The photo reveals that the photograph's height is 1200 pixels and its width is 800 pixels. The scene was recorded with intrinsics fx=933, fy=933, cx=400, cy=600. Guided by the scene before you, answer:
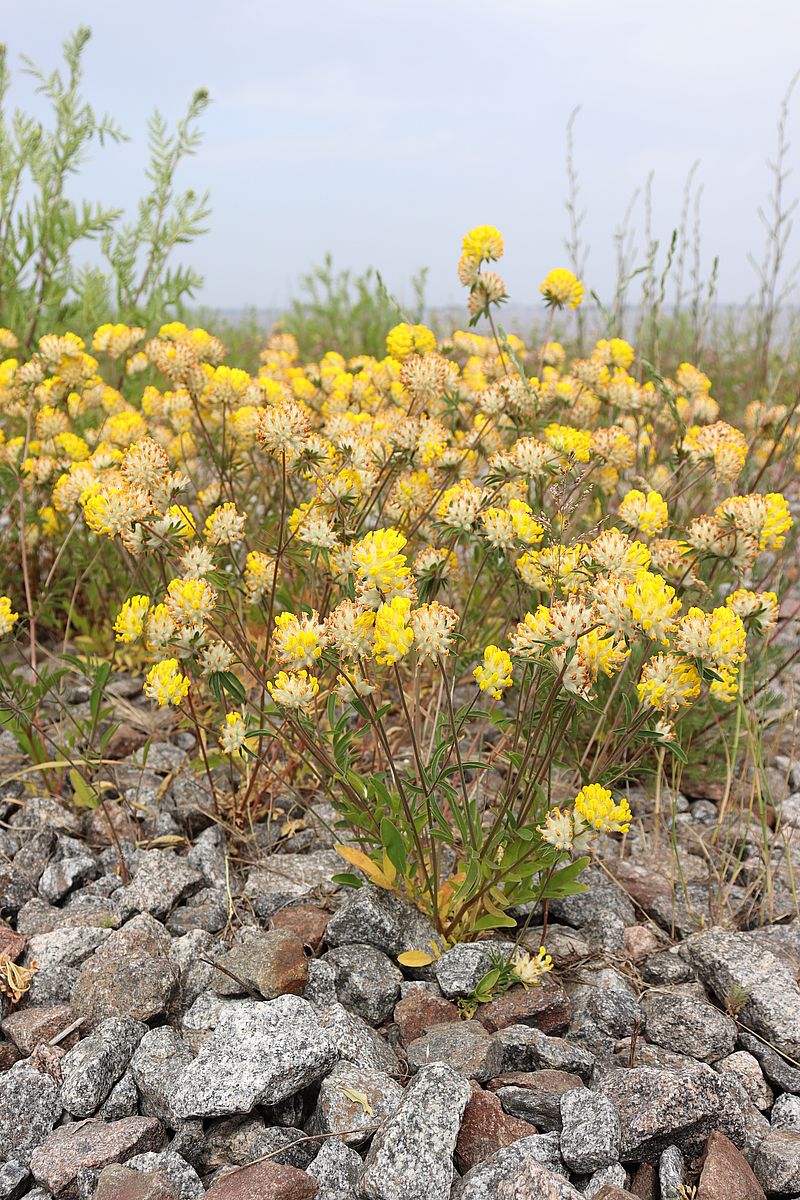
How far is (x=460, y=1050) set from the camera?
201cm

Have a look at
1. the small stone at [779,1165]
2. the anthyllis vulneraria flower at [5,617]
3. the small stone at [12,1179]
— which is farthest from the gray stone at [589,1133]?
the anthyllis vulneraria flower at [5,617]

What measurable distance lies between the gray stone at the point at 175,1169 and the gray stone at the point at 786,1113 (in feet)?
3.93

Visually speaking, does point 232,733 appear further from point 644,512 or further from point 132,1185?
point 644,512

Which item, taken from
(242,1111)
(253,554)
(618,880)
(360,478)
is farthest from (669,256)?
(242,1111)

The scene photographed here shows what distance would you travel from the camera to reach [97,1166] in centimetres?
181

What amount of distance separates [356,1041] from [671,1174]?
67 cm

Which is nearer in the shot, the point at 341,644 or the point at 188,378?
the point at 341,644

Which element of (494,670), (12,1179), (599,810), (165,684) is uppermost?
(494,670)

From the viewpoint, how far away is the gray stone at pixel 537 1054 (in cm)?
200

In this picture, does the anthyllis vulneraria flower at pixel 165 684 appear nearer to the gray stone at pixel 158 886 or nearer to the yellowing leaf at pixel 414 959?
the gray stone at pixel 158 886

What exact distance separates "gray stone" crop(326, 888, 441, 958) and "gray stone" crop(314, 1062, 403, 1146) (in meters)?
0.41

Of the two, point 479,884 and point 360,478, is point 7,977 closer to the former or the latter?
point 479,884

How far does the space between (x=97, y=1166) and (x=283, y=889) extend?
2.96ft

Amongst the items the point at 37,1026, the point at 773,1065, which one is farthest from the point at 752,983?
the point at 37,1026
